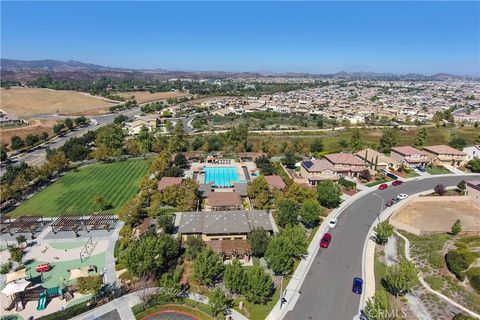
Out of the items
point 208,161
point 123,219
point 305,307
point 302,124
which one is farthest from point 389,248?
point 302,124

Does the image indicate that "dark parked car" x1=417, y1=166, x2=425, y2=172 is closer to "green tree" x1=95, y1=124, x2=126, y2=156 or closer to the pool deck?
the pool deck

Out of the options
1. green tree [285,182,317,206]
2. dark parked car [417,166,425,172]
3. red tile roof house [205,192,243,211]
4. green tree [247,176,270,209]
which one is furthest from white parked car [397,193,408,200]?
red tile roof house [205,192,243,211]

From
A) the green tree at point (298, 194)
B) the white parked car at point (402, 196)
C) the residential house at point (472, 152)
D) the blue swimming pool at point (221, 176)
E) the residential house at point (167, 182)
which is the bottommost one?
the blue swimming pool at point (221, 176)

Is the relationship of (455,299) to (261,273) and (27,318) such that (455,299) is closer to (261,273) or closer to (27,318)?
(261,273)

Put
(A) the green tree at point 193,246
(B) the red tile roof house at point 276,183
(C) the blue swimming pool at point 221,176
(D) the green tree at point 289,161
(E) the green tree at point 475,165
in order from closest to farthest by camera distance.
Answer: (A) the green tree at point 193,246 → (B) the red tile roof house at point 276,183 → (C) the blue swimming pool at point 221,176 → (E) the green tree at point 475,165 → (D) the green tree at point 289,161

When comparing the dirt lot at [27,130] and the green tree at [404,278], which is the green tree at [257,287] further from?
the dirt lot at [27,130]

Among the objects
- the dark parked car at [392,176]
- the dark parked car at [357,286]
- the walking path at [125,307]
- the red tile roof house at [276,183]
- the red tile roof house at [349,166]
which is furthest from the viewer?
the dark parked car at [392,176]

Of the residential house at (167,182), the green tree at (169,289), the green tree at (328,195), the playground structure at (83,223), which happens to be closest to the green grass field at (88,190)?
the playground structure at (83,223)

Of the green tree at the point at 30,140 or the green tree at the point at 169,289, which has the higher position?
the green tree at the point at 30,140

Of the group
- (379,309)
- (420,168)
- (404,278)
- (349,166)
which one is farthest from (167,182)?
(420,168)
